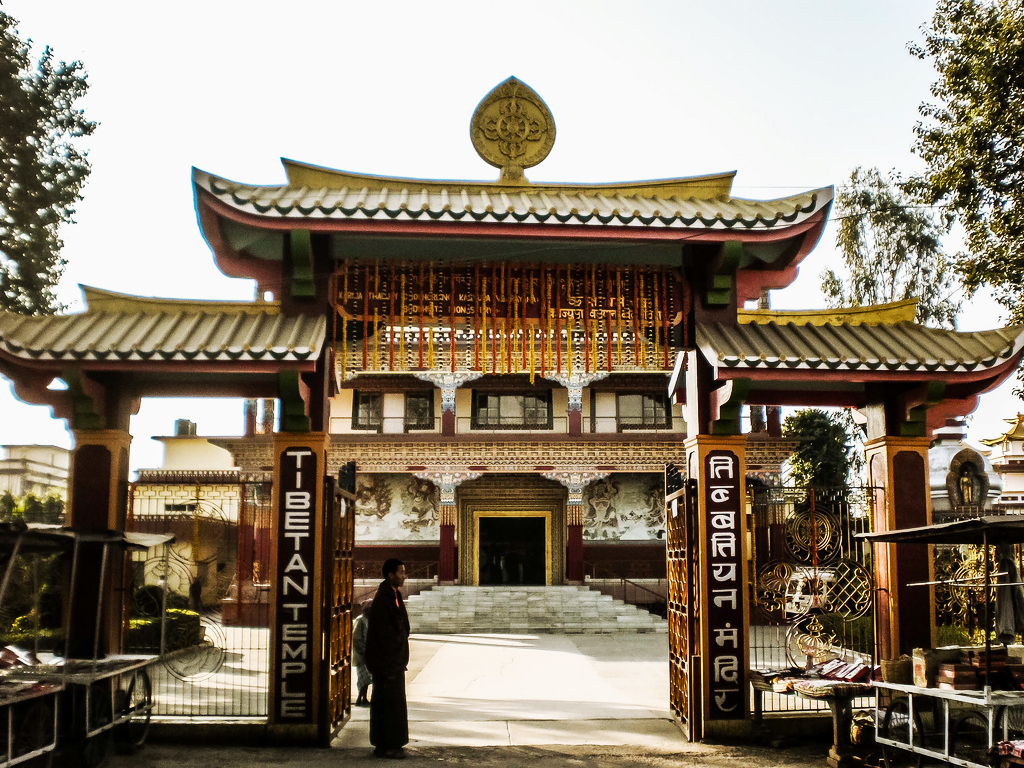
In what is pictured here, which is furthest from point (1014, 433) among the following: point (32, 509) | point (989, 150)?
point (32, 509)

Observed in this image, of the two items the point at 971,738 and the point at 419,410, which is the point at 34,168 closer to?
the point at 419,410

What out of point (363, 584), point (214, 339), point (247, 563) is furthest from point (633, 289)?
point (363, 584)

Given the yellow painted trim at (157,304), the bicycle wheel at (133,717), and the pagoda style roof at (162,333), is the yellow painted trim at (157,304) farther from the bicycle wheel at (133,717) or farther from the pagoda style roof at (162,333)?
the bicycle wheel at (133,717)

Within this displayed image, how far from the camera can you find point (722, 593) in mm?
8336

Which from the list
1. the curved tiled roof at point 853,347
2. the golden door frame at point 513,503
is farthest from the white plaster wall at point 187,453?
the curved tiled roof at point 853,347

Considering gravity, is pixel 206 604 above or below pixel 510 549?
above

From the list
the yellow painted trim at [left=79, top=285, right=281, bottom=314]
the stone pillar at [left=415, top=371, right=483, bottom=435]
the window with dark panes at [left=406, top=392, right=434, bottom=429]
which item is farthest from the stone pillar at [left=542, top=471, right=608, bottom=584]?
the yellow painted trim at [left=79, top=285, right=281, bottom=314]

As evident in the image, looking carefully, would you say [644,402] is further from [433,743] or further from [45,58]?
[433,743]

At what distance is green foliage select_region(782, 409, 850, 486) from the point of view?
98.7ft

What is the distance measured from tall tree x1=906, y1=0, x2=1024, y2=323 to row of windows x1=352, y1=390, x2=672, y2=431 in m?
15.2

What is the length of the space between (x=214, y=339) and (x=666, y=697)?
7359mm

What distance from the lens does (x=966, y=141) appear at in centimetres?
1482

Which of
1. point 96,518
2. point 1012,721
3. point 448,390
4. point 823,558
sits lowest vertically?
point 1012,721

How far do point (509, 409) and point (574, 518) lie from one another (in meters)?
4.49
